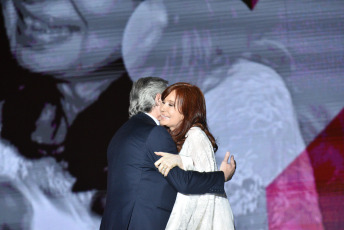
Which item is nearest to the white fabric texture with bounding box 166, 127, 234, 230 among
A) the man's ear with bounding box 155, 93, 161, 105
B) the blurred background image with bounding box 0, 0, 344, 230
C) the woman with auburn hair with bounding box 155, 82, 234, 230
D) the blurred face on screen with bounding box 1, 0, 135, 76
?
the woman with auburn hair with bounding box 155, 82, 234, 230

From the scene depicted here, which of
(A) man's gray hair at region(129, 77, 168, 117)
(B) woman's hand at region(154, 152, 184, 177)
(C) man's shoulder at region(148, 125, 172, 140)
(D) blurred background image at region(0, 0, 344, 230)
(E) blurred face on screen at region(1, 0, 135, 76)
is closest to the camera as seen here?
(B) woman's hand at region(154, 152, 184, 177)

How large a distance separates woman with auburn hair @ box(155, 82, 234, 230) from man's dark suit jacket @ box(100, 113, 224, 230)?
0.26 ft

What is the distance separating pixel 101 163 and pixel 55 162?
348mm

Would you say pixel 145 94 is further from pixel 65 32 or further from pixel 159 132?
pixel 65 32

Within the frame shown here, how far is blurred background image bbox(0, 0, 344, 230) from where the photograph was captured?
3658 mm

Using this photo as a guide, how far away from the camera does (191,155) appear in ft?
6.85

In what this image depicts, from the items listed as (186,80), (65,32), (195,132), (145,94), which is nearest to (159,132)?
(195,132)

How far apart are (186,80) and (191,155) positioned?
1.74 metres

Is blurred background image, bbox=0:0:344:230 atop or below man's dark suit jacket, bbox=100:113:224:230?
below

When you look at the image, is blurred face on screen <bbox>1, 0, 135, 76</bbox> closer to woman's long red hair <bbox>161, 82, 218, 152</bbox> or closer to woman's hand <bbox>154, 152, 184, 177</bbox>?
woman's long red hair <bbox>161, 82, 218, 152</bbox>

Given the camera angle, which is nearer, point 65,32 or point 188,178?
point 188,178

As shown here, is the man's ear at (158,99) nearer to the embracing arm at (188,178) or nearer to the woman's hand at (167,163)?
the embracing arm at (188,178)

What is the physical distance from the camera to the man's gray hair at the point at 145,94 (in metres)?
2.29

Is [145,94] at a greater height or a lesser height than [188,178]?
greater
